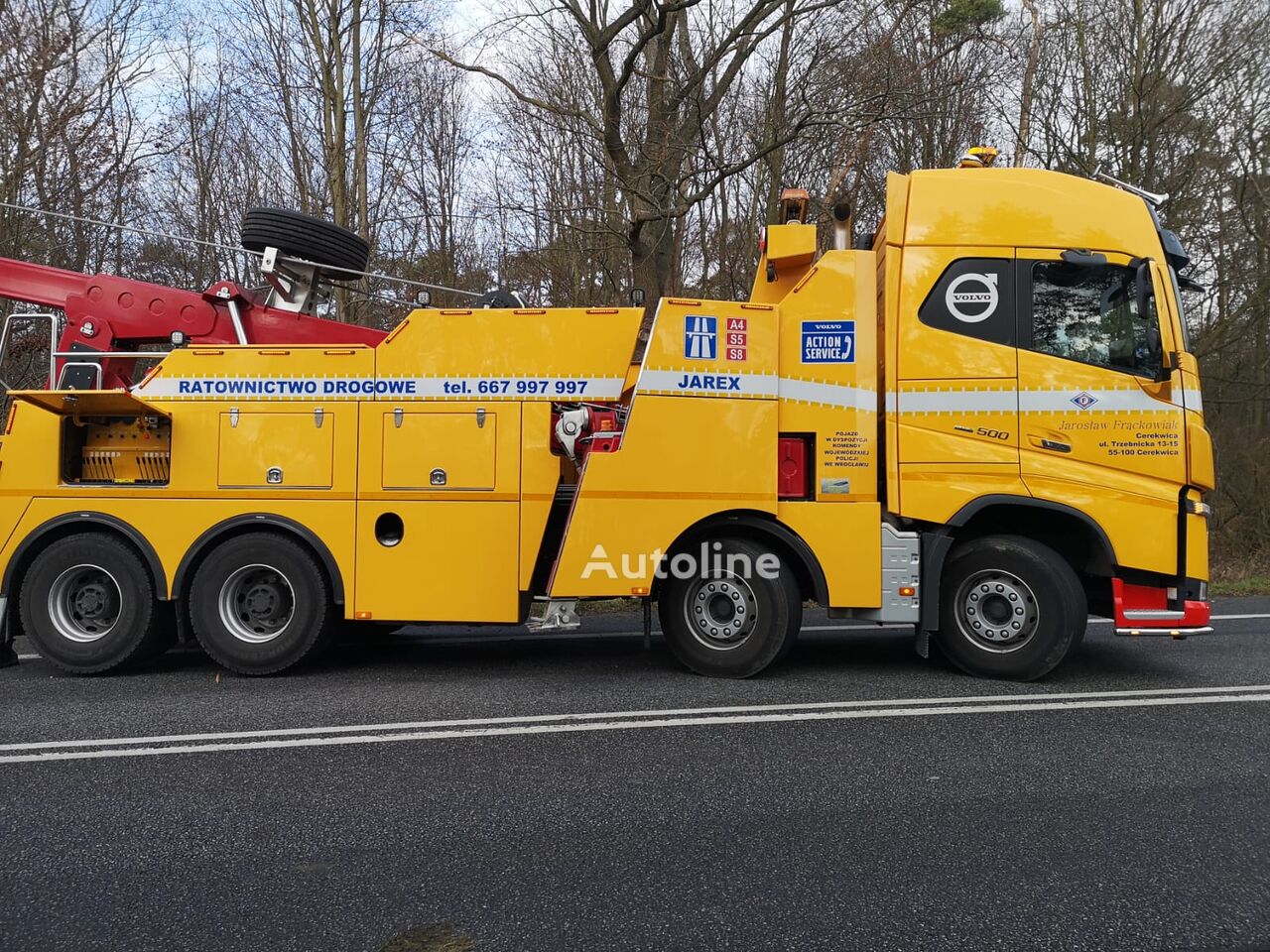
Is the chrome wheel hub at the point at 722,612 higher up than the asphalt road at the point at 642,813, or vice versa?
the chrome wheel hub at the point at 722,612

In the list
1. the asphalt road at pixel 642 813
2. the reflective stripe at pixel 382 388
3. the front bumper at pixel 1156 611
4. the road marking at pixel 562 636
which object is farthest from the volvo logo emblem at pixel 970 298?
the road marking at pixel 562 636

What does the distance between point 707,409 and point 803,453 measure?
746 millimetres

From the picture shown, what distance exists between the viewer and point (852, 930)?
2.58m

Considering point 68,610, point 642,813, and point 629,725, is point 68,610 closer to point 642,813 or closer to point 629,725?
point 629,725

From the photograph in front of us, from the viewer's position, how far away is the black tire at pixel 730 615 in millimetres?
5652

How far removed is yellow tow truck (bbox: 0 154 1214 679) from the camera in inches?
218

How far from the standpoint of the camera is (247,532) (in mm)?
6082

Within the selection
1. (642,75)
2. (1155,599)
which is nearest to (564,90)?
(642,75)

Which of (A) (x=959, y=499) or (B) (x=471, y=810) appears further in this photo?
(A) (x=959, y=499)

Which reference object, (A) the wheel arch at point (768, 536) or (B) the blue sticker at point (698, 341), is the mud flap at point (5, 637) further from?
(B) the blue sticker at point (698, 341)

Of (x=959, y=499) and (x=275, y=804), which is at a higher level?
(x=959, y=499)

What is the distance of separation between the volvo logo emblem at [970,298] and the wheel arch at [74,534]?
19.7 feet

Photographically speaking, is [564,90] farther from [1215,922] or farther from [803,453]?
[1215,922]

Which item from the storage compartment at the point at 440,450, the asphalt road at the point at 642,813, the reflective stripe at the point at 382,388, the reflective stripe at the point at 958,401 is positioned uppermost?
the reflective stripe at the point at 382,388
